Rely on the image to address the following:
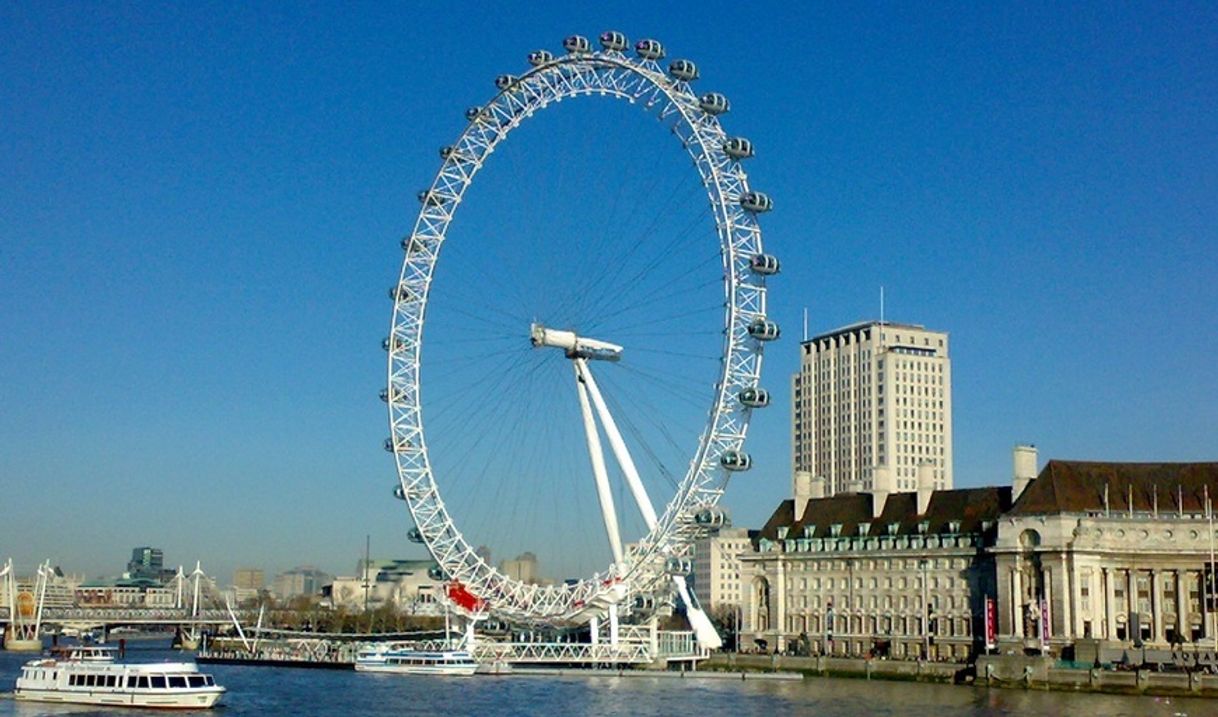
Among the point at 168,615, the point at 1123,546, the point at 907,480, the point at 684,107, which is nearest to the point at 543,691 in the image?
the point at 684,107

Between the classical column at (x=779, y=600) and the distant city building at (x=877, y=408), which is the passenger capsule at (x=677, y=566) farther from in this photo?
the distant city building at (x=877, y=408)

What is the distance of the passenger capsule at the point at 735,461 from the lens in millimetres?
73562

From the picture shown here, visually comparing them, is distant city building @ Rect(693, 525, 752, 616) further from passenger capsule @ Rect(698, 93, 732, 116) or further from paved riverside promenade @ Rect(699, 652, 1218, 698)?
passenger capsule @ Rect(698, 93, 732, 116)

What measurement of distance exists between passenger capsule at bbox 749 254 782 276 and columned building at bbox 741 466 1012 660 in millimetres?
26273

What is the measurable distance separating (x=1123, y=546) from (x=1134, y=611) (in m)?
3.53

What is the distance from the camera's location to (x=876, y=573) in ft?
320

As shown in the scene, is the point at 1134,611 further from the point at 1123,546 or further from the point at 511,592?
the point at 511,592

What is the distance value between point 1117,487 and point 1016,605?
8564 millimetres

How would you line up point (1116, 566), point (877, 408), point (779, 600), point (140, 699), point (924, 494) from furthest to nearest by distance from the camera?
point (877, 408)
point (779, 600)
point (924, 494)
point (1116, 566)
point (140, 699)

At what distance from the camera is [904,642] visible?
9469cm

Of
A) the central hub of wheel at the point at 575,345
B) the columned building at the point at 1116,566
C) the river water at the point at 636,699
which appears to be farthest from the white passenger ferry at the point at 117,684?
the columned building at the point at 1116,566

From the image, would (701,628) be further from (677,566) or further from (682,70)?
(682,70)

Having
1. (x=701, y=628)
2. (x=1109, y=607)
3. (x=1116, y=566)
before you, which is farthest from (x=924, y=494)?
(x=701, y=628)

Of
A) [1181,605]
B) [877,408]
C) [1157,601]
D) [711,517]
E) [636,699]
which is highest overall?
[877,408]
